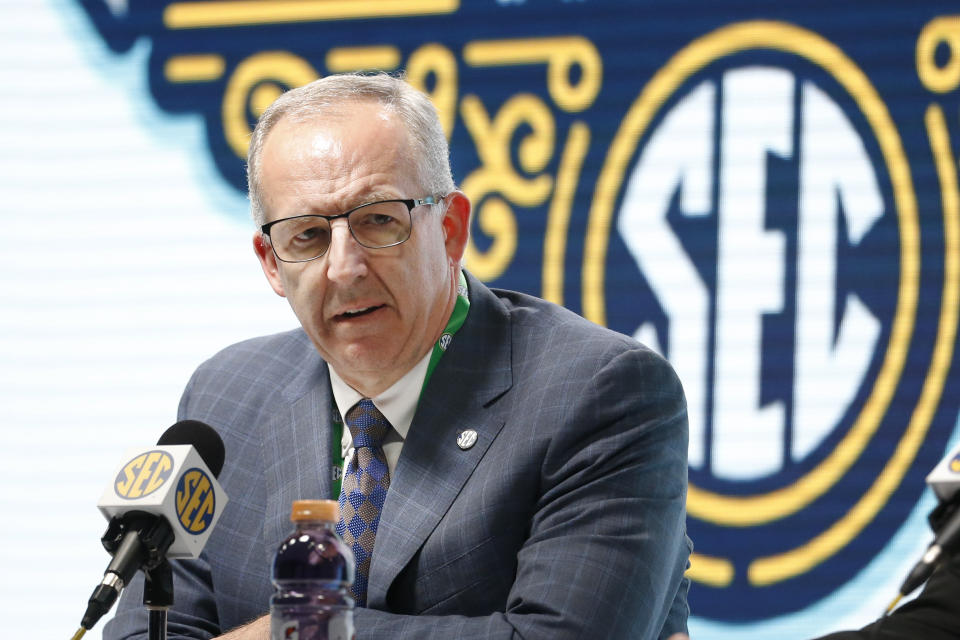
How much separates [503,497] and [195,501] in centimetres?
68

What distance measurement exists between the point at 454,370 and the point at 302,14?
2.37 meters

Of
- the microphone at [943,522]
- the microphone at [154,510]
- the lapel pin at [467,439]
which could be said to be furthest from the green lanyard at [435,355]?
the microphone at [943,522]

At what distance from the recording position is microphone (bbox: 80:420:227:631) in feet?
4.82

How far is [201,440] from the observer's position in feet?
5.54

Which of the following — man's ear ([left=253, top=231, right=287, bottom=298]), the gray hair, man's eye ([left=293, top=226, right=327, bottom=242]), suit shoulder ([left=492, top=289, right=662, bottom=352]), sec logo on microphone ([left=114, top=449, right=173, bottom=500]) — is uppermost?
the gray hair

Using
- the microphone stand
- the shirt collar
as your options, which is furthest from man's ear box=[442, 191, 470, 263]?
the microphone stand

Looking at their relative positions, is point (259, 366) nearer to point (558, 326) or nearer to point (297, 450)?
point (297, 450)

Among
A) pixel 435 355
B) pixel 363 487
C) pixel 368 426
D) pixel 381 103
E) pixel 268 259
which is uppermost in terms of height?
pixel 381 103

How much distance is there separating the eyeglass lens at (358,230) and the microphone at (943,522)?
1.16 meters

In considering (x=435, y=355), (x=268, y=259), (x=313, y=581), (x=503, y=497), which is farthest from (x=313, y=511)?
(x=268, y=259)

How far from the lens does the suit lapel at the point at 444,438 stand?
6.90ft

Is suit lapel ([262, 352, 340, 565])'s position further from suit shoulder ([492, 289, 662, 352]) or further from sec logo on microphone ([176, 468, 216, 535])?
sec logo on microphone ([176, 468, 216, 535])

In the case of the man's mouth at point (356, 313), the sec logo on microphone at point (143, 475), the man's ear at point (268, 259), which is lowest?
the sec logo on microphone at point (143, 475)

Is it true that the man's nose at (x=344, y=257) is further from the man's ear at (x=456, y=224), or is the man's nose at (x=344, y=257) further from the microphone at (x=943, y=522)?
the microphone at (x=943, y=522)
